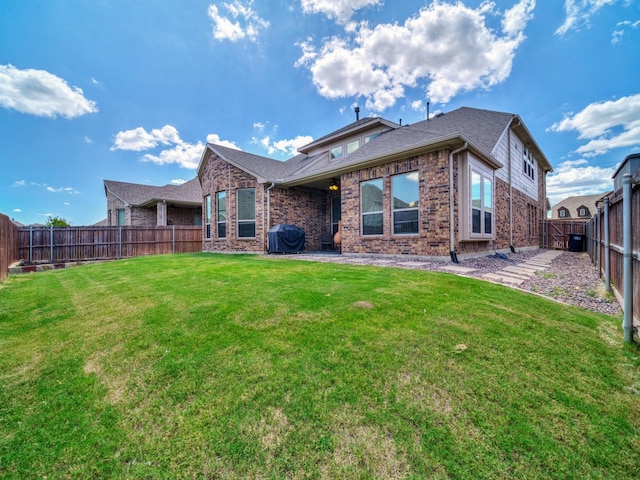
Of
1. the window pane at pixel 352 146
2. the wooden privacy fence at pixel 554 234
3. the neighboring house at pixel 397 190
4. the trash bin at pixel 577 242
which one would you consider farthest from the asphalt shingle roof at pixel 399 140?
the wooden privacy fence at pixel 554 234

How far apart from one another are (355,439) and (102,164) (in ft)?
82.5

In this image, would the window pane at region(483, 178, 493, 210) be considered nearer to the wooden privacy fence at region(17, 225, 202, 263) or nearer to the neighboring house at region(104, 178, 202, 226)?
the wooden privacy fence at region(17, 225, 202, 263)

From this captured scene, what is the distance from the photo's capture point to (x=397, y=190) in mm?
8328

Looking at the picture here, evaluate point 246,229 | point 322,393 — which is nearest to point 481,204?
point 322,393

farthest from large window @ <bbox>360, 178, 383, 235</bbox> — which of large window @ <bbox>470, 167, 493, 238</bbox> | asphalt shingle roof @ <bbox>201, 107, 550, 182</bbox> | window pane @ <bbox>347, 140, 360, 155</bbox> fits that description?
window pane @ <bbox>347, 140, 360, 155</bbox>

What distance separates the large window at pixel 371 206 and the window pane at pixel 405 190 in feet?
1.80

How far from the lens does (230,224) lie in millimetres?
12453

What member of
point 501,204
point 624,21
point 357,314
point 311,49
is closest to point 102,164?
point 311,49

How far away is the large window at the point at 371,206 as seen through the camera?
346 inches

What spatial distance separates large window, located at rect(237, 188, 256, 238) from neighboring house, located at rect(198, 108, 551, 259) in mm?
46

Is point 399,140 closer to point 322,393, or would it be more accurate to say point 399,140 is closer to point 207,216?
point 322,393

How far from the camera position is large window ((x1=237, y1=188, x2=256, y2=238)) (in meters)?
11.9

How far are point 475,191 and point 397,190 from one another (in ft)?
8.05

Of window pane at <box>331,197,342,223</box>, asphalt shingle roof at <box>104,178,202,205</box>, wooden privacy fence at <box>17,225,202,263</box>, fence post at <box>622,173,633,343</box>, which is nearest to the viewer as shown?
fence post at <box>622,173,633,343</box>
